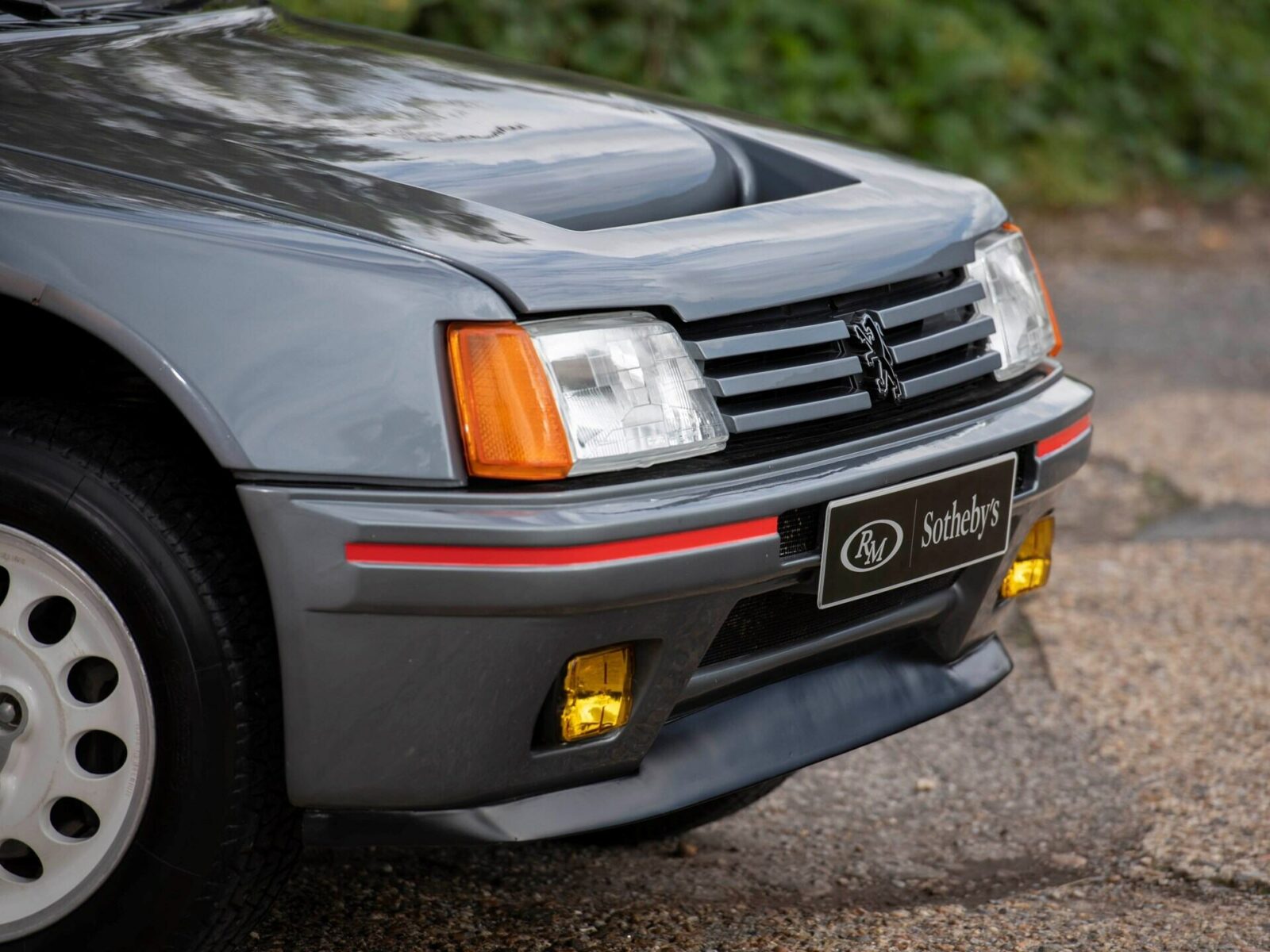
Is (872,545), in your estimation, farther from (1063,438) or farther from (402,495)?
(402,495)

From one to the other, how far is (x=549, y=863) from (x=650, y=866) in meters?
0.18

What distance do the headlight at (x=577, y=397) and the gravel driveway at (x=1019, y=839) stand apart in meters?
0.87

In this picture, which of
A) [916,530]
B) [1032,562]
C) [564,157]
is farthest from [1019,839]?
[564,157]

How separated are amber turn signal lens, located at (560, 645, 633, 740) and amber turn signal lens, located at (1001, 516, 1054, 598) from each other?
81 cm

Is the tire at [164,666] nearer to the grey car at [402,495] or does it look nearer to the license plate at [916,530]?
the grey car at [402,495]

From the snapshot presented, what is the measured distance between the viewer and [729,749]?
2027mm

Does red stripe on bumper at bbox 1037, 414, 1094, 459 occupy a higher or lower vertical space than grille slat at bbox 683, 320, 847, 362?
lower

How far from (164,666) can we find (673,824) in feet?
3.88

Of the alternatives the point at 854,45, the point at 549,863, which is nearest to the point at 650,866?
the point at 549,863

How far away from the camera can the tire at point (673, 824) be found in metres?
2.66

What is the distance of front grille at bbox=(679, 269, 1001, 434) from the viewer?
196 cm

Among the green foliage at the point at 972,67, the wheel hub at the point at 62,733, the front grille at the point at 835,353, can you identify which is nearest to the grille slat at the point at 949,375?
the front grille at the point at 835,353

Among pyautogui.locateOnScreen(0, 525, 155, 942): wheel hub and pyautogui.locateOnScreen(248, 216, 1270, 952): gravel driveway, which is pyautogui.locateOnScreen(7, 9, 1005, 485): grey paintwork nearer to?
pyautogui.locateOnScreen(0, 525, 155, 942): wheel hub

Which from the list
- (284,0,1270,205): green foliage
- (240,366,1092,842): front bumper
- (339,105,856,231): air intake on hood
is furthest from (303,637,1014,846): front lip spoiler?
(284,0,1270,205): green foliage
